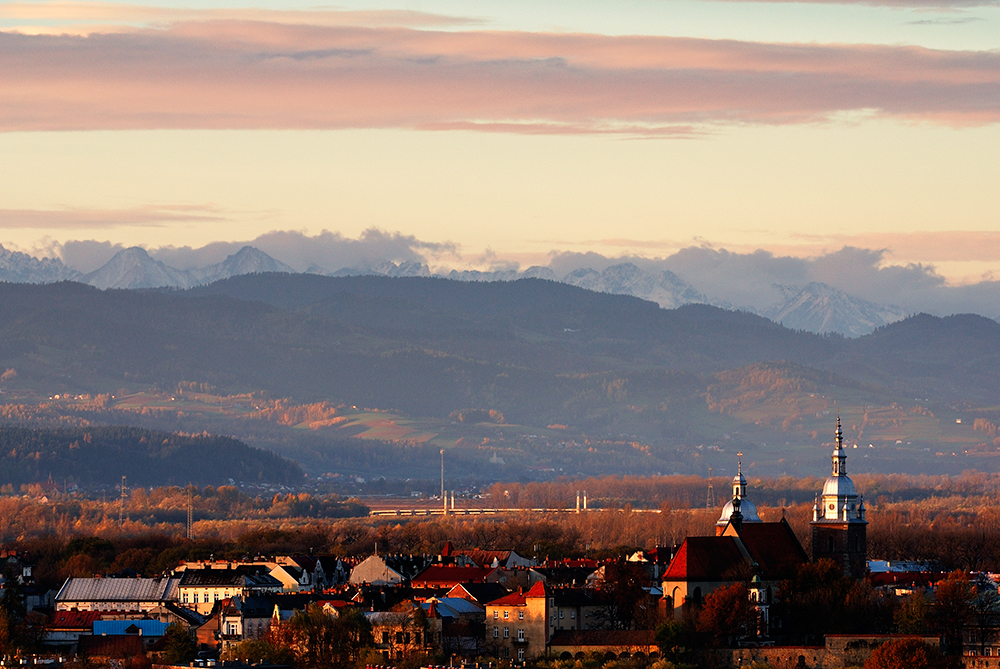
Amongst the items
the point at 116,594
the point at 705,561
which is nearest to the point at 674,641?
the point at 705,561

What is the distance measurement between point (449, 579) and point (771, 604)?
26.2m

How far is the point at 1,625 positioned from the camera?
383 feet

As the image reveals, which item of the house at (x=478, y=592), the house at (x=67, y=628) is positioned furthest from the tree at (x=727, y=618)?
the house at (x=67, y=628)

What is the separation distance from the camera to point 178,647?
367 ft

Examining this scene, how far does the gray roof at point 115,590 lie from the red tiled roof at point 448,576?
54.5 ft

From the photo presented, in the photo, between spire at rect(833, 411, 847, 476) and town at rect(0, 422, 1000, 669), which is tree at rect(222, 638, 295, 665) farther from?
spire at rect(833, 411, 847, 476)

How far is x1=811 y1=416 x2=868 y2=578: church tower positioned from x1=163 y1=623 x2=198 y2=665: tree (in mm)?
36473

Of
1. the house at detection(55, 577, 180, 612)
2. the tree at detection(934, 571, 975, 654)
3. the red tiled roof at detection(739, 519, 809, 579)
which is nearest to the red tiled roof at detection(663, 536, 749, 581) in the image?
the red tiled roof at detection(739, 519, 809, 579)

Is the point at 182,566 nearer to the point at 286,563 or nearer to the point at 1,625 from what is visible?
the point at 286,563

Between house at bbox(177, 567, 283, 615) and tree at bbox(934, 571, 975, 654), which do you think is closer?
tree at bbox(934, 571, 975, 654)

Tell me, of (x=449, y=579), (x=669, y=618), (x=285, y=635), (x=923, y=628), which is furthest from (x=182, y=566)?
(x=923, y=628)

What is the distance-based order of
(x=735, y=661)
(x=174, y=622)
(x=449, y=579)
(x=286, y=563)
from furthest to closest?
(x=286, y=563) < (x=449, y=579) < (x=174, y=622) < (x=735, y=661)

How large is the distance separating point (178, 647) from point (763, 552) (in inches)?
1289

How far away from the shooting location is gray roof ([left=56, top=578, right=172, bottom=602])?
452 ft
